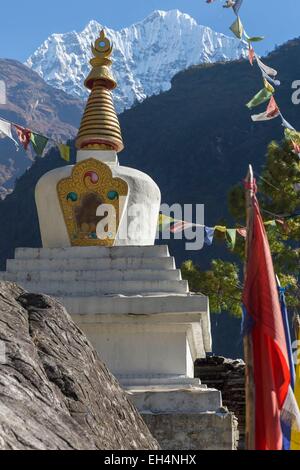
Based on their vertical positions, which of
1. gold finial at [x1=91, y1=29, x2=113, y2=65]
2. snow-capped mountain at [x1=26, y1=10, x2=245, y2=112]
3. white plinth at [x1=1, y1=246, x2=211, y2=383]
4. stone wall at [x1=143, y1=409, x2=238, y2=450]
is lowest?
stone wall at [x1=143, y1=409, x2=238, y2=450]

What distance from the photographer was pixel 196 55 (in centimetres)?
17862

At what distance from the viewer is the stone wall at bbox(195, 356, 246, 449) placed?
1310 centimetres

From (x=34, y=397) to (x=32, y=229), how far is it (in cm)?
6096

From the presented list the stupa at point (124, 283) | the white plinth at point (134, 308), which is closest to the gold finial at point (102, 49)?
the stupa at point (124, 283)

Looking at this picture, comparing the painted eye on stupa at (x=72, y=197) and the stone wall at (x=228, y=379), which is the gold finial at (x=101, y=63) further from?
the stone wall at (x=228, y=379)

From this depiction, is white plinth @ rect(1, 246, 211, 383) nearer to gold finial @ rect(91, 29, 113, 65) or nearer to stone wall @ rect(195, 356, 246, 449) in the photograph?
stone wall @ rect(195, 356, 246, 449)

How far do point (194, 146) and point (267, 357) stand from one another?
65681 millimetres

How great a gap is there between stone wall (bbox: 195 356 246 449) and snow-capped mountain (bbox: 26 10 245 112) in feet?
512

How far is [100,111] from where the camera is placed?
1209cm

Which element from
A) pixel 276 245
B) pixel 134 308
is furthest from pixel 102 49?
pixel 134 308

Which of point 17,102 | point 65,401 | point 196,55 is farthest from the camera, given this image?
point 196,55

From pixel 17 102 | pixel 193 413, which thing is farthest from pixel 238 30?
pixel 17 102

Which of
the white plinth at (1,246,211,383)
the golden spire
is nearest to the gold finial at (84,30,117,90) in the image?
the golden spire
